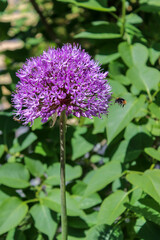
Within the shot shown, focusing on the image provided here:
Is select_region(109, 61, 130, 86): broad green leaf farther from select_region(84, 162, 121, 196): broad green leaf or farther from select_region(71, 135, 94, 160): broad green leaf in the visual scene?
select_region(84, 162, 121, 196): broad green leaf

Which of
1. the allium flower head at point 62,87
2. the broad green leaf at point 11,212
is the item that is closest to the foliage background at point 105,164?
the broad green leaf at point 11,212

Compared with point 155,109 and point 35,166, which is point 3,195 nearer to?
point 35,166

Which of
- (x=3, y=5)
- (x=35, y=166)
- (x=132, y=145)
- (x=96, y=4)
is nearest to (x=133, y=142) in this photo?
(x=132, y=145)

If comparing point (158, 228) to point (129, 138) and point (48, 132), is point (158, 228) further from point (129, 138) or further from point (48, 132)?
point (48, 132)

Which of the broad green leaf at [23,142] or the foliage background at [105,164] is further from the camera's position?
the broad green leaf at [23,142]

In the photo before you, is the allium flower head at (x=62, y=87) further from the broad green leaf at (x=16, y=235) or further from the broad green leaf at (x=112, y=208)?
the broad green leaf at (x=16, y=235)

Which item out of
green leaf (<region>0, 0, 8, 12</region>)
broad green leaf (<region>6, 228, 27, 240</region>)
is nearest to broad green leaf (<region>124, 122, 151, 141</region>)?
broad green leaf (<region>6, 228, 27, 240</region>)

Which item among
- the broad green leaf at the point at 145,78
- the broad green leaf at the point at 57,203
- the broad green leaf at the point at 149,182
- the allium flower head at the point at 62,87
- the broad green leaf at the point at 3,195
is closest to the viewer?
the allium flower head at the point at 62,87
